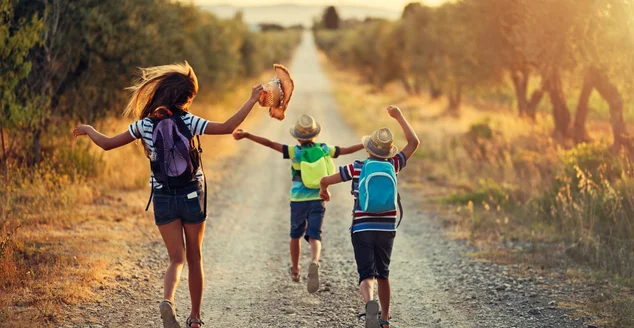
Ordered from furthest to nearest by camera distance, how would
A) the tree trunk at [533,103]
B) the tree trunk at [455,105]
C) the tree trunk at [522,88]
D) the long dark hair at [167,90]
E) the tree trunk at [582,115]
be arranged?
the tree trunk at [455,105]
the tree trunk at [522,88]
the tree trunk at [533,103]
the tree trunk at [582,115]
the long dark hair at [167,90]

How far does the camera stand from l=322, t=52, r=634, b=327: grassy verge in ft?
23.1

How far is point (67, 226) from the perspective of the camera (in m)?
8.05

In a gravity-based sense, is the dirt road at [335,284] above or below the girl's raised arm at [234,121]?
below

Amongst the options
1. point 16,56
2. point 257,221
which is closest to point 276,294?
point 257,221

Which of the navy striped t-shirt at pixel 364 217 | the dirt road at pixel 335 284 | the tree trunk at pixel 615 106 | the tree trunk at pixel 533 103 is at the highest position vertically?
the tree trunk at pixel 533 103

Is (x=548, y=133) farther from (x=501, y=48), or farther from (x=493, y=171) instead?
(x=493, y=171)

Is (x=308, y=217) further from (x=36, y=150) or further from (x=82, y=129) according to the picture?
(x=36, y=150)

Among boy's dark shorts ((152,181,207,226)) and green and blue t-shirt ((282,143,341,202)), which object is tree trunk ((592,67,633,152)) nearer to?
green and blue t-shirt ((282,143,341,202))

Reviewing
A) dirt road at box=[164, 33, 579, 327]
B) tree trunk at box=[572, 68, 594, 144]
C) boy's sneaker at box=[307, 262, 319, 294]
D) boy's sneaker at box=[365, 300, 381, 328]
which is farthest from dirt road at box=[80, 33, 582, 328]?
tree trunk at box=[572, 68, 594, 144]

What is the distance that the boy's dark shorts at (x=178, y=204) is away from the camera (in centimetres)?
465

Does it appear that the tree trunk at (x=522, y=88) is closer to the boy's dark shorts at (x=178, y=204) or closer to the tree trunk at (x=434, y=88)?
the tree trunk at (x=434, y=88)

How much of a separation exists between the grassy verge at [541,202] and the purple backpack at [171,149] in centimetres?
368

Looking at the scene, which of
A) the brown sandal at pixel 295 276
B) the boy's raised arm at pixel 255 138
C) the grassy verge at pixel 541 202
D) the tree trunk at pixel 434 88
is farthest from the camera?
the tree trunk at pixel 434 88

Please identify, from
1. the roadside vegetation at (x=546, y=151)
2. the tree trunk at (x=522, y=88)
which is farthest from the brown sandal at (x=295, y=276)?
the tree trunk at (x=522, y=88)
